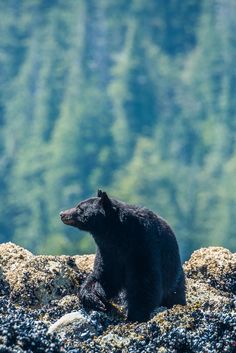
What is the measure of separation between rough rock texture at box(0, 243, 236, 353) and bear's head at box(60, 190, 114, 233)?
2.39 feet

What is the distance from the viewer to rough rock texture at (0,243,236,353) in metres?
10.9

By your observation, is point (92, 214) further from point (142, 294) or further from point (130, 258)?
point (142, 294)

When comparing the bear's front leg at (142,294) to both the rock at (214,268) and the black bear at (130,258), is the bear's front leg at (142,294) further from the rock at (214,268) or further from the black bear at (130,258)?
the rock at (214,268)

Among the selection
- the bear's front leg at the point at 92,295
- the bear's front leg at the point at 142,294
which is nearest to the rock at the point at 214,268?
the bear's front leg at the point at 142,294

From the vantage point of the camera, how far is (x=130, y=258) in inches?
592

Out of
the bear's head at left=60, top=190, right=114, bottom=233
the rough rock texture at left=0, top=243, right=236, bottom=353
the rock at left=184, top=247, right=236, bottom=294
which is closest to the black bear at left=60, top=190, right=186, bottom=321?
the bear's head at left=60, top=190, right=114, bottom=233

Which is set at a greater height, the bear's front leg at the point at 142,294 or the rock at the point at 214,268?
the rock at the point at 214,268

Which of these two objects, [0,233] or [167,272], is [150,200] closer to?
[0,233]

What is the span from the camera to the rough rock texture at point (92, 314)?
10906mm

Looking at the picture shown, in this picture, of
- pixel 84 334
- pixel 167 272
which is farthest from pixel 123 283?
pixel 84 334

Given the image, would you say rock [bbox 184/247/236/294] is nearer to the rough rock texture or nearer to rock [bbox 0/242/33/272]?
the rough rock texture

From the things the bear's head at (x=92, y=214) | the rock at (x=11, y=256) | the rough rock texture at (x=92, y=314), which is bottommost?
the rough rock texture at (x=92, y=314)

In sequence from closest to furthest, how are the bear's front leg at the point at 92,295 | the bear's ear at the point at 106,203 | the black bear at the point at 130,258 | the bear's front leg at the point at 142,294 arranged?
the bear's front leg at the point at 92,295, the bear's front leg at the point at 142,294, the black bear at the point at 130,258, the bear's ear at the point at 106,203

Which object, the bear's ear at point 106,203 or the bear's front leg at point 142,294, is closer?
the bear's front leg at point 142,294
